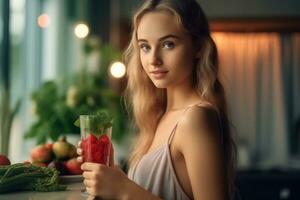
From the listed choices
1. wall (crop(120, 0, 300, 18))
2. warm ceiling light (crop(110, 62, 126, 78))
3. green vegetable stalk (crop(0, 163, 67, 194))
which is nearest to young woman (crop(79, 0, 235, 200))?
green vegetable stalk (crop(0, 163, 67, 194))

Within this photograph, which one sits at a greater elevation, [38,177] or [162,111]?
[162,111]

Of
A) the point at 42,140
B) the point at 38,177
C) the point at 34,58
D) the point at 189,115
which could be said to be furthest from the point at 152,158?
the point at 34,58

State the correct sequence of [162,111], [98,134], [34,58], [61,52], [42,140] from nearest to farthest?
[98,134] → [162,111] → [42,140] → [34,58] → [61,52]

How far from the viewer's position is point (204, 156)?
1.56 meters

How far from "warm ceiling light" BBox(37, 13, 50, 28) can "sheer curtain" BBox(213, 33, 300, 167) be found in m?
1.65

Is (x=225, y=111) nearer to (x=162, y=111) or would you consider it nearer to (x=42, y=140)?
(x=162, y=111)

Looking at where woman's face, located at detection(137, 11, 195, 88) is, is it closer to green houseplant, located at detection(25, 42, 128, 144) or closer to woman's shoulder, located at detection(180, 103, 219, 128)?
woman's shoulder, located at detection(180, 103, 219, 128)

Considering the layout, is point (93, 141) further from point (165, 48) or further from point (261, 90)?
point (261, 90)

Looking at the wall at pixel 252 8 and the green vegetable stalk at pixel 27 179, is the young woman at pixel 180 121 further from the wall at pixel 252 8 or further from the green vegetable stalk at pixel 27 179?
the wall at pixel 252 8

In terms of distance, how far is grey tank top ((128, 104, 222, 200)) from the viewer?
5.47 ft

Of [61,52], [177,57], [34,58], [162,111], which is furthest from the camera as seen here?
[61,52]

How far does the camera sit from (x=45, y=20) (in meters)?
5.31

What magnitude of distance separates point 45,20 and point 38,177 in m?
3.74

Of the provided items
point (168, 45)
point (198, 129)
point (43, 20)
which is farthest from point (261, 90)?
point (198, 129)
